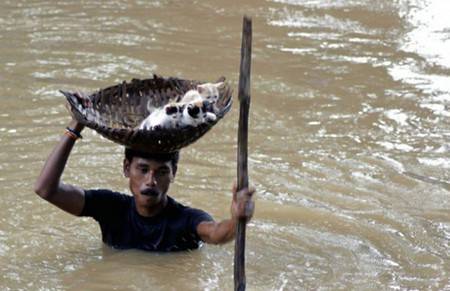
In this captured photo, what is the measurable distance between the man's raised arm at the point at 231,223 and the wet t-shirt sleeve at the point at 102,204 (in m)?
0.45

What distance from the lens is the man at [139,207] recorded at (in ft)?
15.8

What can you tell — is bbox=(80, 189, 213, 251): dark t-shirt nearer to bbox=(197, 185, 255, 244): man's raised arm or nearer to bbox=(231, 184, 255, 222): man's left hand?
bbox=(197, 185, 255, 244): man's raised arm

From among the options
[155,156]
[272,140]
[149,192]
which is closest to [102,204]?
[149,192]

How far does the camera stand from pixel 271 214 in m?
5.99

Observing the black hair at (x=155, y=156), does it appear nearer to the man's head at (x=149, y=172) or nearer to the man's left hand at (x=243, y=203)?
the man's head at (x=149, y=172)

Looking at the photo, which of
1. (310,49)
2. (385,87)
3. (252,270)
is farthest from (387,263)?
(310,49)

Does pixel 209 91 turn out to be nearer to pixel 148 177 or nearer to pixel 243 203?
pixel 148 177

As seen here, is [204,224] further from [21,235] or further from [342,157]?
[342,157]

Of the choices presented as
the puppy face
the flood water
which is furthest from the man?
Answer: the puppy face

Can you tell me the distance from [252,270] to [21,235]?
1.31 meters

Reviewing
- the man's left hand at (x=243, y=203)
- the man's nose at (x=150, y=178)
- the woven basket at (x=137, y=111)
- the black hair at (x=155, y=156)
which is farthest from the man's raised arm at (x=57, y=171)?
the man's left hand at (x=243, y=203)

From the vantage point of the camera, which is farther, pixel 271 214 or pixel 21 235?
pixel 271 214

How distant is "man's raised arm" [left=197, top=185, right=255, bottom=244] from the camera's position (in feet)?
12.9

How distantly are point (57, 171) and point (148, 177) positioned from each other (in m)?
0.43
